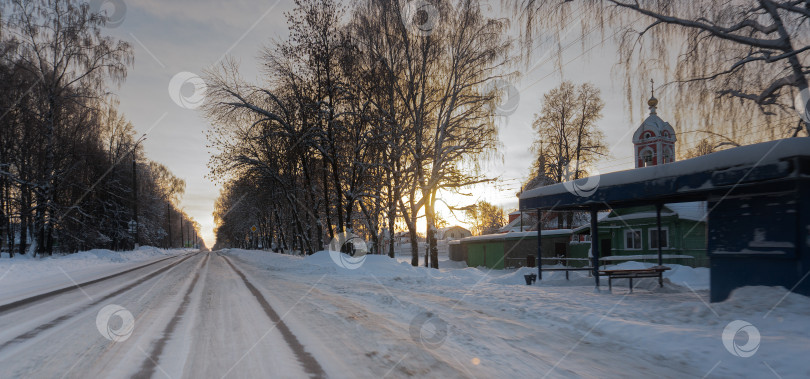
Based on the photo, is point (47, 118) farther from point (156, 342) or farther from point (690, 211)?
point (690, 211)

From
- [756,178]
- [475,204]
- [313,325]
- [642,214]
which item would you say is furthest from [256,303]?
[642,214]

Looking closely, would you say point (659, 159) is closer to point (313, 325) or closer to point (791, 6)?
point (791, 6)

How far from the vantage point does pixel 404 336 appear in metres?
5.76

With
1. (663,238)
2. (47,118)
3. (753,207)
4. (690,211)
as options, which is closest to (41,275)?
(47,118)

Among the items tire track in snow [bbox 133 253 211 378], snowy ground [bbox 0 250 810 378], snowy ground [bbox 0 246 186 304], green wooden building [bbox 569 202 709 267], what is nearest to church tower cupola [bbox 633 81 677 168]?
green wooden building [bbox 569 202 709 267]

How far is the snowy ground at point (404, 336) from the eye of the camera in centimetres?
441

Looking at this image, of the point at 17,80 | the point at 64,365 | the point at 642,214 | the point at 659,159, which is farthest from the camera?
the point at 659,159

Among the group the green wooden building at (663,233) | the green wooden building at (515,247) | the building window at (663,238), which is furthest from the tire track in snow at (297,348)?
the green wooden building at (515,247)

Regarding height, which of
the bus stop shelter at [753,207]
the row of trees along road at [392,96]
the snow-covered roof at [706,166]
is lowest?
the bus stop shelter at [753,207]

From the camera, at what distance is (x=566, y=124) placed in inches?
1513

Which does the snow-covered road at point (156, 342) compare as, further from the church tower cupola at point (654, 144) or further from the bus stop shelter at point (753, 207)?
the church tower cupola at point (654, 144)

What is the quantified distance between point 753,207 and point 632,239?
861 inches

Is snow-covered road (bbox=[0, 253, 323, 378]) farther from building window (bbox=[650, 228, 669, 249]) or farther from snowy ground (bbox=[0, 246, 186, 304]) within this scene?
building window (bbox=[650, 228, 669, 249])

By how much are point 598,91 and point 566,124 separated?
12.0 feet
